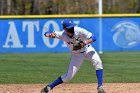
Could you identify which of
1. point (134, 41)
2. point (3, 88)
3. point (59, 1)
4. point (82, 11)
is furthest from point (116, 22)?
point (59, 1)

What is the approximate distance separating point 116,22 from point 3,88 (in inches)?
455

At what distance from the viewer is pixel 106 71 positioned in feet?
49.8

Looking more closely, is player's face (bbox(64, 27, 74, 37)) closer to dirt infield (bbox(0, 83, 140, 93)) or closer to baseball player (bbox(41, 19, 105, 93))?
baseball player (bbox(41, 19, 105, 93))

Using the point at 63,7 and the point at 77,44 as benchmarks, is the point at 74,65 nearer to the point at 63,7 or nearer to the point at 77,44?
the point at 77,44

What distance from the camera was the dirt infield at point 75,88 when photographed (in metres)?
11.2

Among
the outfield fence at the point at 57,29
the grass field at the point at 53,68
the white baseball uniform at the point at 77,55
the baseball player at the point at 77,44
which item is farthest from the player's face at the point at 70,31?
the outfield fence at the point at 57,29

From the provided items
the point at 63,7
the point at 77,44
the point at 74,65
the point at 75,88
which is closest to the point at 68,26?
the point at 77,44

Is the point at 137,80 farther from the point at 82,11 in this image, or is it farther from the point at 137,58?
the point at 82,11

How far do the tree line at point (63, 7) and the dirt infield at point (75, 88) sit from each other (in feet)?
77.5

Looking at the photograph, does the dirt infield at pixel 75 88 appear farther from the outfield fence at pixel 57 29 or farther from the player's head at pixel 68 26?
the outfield fence at pixel 57 29

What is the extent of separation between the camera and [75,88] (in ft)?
38.6

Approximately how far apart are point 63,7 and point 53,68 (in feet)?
74.6

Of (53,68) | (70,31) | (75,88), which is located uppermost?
(70,31)

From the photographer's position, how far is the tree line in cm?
3634
